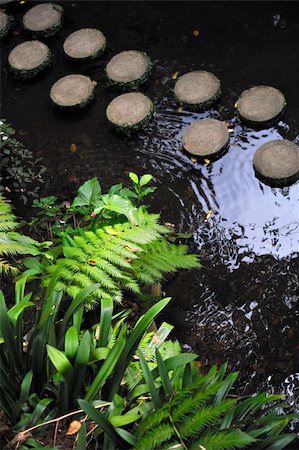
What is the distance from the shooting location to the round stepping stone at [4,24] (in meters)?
5.77

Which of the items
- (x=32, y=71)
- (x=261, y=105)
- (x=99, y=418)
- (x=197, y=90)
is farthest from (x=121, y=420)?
(x=32, y=71)

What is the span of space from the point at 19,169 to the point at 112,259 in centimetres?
185

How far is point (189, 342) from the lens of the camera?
3762mm

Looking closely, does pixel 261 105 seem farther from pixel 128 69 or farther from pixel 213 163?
pixel 128 69

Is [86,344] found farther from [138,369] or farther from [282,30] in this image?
[282,30]

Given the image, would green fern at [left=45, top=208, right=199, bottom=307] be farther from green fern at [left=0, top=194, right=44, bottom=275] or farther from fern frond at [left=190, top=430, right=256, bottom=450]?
fern frond at [left=190, top=430, right=256, bottom=450]

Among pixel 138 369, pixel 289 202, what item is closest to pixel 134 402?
pixel 138 369

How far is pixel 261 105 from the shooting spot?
4684 mm

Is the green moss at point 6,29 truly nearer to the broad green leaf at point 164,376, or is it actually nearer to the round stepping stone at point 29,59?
the round stepping stone at point 29,59

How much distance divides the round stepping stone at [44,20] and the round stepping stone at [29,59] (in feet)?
0.69

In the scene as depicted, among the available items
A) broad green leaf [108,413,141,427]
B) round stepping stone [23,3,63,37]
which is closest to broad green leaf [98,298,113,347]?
broad green leaf [108,413,141,427]

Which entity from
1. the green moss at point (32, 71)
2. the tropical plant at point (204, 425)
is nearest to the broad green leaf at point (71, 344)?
the tropical plant at point (204, 425)

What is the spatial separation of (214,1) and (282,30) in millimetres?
825

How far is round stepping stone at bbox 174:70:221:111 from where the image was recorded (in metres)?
4.84
